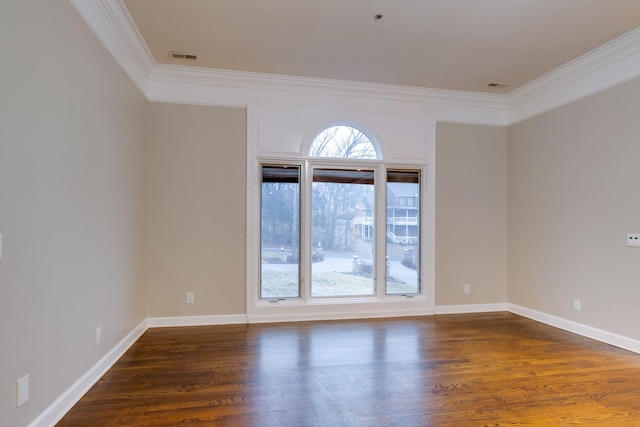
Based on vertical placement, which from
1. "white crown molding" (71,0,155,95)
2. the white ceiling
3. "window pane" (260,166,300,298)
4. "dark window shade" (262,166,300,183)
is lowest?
"window pane" (260,166,300,298)

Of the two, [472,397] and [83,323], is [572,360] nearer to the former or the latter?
[472,397]

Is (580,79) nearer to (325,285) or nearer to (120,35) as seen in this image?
(325,285)

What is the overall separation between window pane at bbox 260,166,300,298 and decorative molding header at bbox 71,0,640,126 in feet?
3.02

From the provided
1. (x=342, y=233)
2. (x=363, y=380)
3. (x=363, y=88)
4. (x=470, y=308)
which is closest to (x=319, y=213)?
(x=342, y=233)

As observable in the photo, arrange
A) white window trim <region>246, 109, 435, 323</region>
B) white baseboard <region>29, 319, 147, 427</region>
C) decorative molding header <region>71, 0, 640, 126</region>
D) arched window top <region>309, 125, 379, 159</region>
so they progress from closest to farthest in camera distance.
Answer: white baseboard <region>29, 319, 147, 427</region> → decorative molding header <region>71, 0, 640, 126</region> → white window trim <region>246, 109, 435, 323</region> → arched window top <region>309, 125, 379, 159</region>

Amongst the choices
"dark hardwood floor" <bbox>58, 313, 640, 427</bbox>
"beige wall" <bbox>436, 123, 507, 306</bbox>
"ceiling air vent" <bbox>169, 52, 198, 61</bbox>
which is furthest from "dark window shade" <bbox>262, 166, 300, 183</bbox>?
"beige wall" <bbox>436, 123, 507, 306</bbox>

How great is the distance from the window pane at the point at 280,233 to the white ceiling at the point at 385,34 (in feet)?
4.14

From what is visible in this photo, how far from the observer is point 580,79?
378 centimetres

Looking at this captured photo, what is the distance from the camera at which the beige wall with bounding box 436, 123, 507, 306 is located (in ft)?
15.2

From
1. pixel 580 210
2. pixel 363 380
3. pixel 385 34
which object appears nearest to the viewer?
pixel 363 380

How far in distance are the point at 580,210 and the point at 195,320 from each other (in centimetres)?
447

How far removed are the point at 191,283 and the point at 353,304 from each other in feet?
6.50

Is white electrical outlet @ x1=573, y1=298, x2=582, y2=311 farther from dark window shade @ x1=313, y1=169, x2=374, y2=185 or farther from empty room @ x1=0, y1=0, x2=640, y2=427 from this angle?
dark window shade @ x1=313, y1=169, x2=374, y2=185

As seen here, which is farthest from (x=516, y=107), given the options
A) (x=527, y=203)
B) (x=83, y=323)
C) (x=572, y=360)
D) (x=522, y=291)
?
(x=83, y=323)
